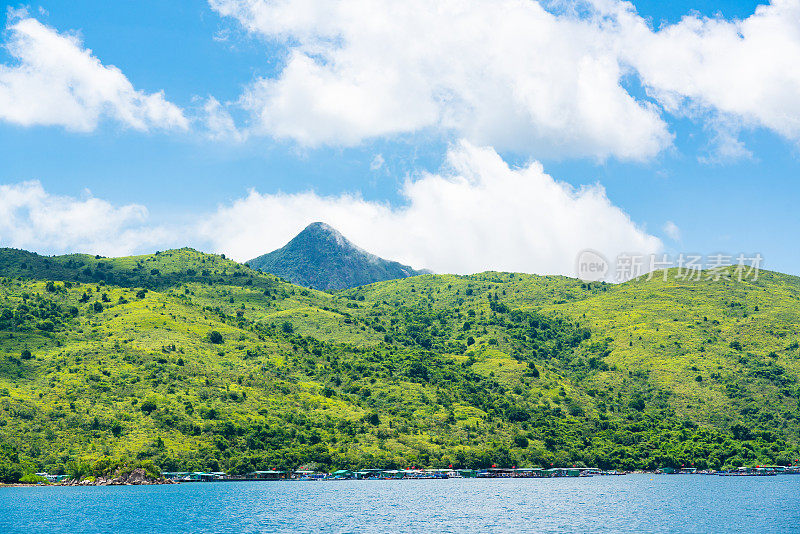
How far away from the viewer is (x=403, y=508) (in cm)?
14388

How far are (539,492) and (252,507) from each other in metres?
69.1

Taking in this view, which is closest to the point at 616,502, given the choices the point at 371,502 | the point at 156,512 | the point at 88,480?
the point at 371,502

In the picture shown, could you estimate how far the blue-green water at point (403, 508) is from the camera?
391ft

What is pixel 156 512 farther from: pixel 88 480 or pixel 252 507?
pixel 88 480

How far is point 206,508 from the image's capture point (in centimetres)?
14012

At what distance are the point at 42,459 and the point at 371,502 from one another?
80.3 meters

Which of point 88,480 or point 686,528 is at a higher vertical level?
point 686,528

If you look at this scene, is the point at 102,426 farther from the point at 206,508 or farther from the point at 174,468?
the point at 206,508

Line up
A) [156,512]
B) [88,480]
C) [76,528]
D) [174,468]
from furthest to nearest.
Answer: [174,468] → [88,480] → [156,512] → [76,528]

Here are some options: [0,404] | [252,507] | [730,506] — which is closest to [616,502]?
[730,506]

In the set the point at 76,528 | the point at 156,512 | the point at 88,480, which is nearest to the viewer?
the point at 76,528

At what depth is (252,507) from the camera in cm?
14288

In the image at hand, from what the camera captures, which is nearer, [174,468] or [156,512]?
[156,512]

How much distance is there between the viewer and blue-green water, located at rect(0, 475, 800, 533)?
119 m
